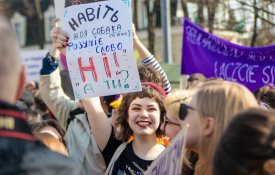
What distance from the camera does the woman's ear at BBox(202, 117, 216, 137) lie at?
2834mm

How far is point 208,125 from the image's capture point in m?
2.85

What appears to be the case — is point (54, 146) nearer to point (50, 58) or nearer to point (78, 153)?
point (78, 153)

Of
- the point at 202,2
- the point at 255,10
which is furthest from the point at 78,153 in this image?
the point at 202,2

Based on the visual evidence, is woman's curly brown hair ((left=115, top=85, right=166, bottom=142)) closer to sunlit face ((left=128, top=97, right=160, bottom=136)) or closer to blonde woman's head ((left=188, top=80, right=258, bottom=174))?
sunlit face ((left=128, top=97, right=160, bottom=136))

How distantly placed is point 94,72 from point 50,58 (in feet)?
1.94

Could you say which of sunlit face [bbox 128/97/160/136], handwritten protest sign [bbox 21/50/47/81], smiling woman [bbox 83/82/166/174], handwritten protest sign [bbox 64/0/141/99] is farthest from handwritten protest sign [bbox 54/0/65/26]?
handwritten protest sign [bbox 21/50/47/81]

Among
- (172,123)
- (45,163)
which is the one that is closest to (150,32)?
(172,123)

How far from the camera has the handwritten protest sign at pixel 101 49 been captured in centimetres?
428

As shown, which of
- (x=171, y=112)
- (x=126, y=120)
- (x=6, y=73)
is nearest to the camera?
(x=6, y=73)

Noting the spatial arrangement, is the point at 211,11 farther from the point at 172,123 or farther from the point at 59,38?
the point at 172,123

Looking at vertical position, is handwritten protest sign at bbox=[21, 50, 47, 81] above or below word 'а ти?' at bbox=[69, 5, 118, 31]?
below

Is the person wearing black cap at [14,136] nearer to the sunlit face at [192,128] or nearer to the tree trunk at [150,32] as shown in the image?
the sunlit face at [192,128]

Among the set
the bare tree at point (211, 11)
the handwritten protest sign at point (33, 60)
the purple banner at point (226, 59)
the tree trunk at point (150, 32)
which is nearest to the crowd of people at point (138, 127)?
the purple banner at point (226, 59)

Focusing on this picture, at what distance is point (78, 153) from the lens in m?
4.41
